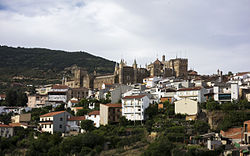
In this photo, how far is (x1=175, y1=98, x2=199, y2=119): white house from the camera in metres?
54.8

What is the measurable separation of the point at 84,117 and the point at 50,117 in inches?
215

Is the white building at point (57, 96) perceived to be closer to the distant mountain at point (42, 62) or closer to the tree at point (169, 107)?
the tree at point (169, 107)

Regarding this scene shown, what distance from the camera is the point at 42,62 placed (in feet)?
558

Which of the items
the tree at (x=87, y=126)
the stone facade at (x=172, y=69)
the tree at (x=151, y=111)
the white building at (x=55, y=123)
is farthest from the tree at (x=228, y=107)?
the stone facade at (x=172, y=69)

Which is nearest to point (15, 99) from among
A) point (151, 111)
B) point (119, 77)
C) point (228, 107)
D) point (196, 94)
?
point (119, 77)

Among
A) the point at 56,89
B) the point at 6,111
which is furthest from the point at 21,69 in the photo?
the point at 6,111

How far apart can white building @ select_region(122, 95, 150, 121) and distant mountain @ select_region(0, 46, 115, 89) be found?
78.5 meters

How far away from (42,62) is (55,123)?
113 meters

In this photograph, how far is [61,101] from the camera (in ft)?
291

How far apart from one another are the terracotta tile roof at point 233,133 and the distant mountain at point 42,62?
3826 inches

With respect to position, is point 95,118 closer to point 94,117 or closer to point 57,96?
point 94,117

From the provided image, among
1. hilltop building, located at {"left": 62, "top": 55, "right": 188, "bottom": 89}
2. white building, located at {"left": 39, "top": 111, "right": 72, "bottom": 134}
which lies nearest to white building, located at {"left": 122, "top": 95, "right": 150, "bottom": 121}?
white building, located at {"left": 39, "top": 111, "right": 72, "bottom": 134}

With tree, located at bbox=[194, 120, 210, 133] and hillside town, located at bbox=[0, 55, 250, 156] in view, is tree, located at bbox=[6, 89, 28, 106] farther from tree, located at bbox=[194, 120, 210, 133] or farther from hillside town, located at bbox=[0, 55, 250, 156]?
tree, located at bbox=[194, 120, 210, 133]

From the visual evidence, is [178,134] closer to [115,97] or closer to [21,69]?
[115,97]
